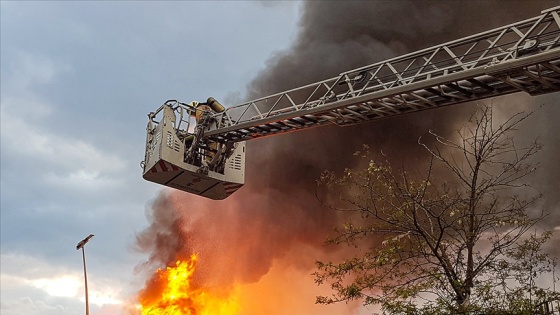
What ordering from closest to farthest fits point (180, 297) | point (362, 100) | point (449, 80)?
point (449, 80), point (362, 100), point (180, 297)

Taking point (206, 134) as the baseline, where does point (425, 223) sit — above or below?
below

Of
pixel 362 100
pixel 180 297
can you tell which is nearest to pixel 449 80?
pixel 362 100

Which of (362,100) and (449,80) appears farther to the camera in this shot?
(362,100)

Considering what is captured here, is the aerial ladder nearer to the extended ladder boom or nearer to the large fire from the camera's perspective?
the extended ladder boom

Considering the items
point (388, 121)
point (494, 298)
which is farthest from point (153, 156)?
point (388, 121)

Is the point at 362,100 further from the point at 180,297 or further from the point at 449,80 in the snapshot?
the point at 180,297

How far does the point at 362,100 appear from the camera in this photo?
10727 millimetres

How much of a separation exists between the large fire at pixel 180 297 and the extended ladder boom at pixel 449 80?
44.6ft

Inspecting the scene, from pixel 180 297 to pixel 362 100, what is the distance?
694 inches

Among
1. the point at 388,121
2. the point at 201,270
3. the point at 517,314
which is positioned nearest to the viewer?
the point at 517,314

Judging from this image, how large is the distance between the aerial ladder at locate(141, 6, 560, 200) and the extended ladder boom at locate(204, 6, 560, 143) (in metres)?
0.02

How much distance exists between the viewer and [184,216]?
90.5ft

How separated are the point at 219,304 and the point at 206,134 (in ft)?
46.6

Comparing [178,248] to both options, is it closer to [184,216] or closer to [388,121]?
[184,216]
